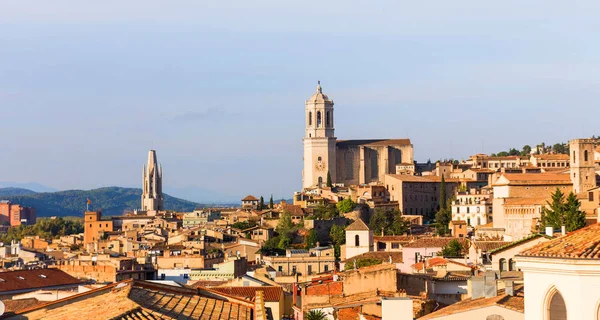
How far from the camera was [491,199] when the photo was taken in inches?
3307

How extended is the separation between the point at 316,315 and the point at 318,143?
4034 inches

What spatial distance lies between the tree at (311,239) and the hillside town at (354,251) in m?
0.19

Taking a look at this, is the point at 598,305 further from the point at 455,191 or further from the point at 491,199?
the point at 455,191

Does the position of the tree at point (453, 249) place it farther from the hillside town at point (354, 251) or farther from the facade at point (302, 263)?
the facade at point (302, 263)

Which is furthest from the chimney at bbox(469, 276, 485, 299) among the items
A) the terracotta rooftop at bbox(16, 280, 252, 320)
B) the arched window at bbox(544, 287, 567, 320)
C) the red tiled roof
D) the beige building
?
the beige building

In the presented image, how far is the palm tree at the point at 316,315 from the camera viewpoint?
2300 centimetres

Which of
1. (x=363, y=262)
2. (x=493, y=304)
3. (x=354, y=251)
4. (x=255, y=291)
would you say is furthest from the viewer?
(x=354, y=251)

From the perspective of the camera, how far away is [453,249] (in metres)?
50.8

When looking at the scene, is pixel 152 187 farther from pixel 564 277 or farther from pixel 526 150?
pixel 564 277

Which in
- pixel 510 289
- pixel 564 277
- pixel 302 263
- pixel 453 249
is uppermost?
pixel 564 277

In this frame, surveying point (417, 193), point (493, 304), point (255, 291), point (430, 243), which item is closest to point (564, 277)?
point (493, 304)

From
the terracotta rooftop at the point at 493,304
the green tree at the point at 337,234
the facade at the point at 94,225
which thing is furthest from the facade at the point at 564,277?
the facade at the point at 94,225

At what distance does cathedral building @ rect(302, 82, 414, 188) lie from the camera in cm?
12344

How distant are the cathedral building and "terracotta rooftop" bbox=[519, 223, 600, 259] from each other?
112170mm
